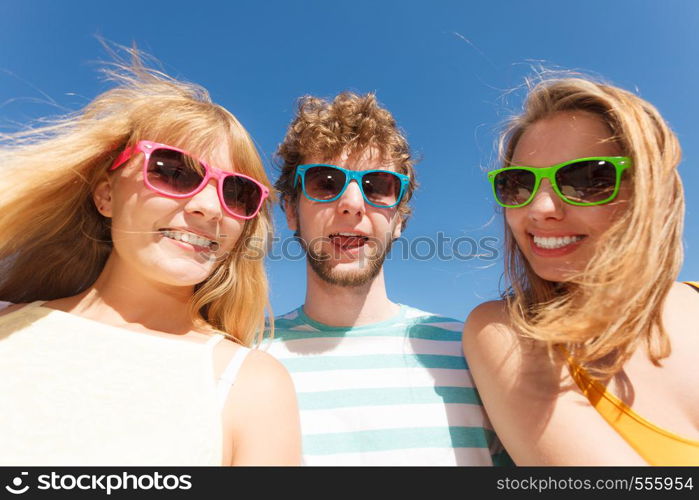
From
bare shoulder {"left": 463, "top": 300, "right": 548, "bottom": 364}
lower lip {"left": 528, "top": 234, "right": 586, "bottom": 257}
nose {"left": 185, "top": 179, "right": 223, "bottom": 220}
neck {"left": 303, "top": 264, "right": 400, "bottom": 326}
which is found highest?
nose {"left": 185, "top": 179, "right": 223, "bottom": 220}

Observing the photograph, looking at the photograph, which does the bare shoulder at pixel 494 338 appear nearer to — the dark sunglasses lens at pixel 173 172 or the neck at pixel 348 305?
the neck at pixel 348 305

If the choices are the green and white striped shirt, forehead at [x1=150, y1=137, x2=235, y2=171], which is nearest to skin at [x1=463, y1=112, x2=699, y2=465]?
the green and white striped shirt

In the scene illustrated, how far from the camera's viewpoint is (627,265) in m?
1.88

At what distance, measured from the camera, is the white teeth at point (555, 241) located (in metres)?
2.20

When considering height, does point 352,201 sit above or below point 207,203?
above

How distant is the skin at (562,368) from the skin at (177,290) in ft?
3.40

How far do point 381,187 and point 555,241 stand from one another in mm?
1374

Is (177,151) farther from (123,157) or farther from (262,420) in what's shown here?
(262,420)

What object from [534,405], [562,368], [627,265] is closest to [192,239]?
[534,405]

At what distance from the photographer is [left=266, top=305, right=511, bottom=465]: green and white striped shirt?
2.37 m

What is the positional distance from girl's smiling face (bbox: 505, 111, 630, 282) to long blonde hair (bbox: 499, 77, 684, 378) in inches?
2.2

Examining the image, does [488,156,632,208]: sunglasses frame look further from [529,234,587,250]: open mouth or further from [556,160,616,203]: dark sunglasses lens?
[529,234,587,250]: open mouth

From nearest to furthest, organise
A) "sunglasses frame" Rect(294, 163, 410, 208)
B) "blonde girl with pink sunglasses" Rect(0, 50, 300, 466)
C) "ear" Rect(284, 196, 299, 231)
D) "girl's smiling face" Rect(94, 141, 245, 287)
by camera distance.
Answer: "blonde girl with pink sunglasses" Rect(0, 50, 300, 466) < "girl's smiling face" Rect(94, 141, 245, 287) < "sunglasses frame" Rect(294, 163, 410, 208) < "ear" Rect(284, 196, 299, 231)
